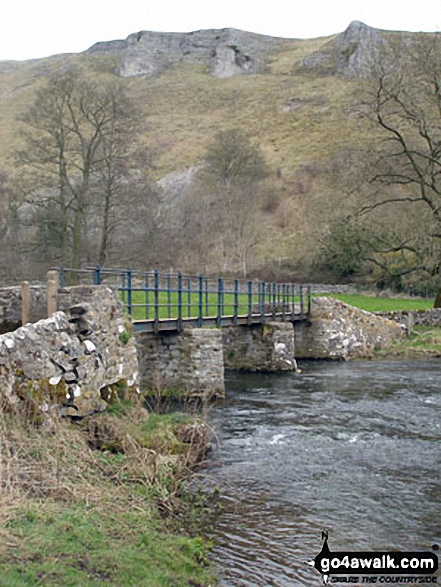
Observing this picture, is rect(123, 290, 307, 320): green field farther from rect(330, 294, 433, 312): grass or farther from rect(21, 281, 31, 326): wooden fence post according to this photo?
rect(330, 294, 433, 312): grass

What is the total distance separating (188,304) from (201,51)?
359 ft

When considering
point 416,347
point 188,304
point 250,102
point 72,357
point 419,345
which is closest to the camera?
point 72,357

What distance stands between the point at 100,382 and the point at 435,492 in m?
5.48

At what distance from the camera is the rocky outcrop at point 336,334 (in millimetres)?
26109

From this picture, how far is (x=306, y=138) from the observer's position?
235ft

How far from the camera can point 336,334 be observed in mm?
26188

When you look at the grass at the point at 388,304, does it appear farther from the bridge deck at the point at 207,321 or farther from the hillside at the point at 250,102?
the hillside at the point at 250,102

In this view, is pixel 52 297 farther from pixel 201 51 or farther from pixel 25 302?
pixel 201 51

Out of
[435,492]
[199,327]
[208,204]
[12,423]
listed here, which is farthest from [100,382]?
[208,204]

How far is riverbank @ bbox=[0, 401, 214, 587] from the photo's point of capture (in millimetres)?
5461

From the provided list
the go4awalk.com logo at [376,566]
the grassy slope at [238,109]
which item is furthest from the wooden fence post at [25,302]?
the grassy slope at [238,109]

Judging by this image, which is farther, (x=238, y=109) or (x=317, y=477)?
(x=238, y=109)

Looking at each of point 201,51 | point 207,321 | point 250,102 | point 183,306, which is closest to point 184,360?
point 207,321

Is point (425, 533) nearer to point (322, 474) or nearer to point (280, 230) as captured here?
point (322, 474)
